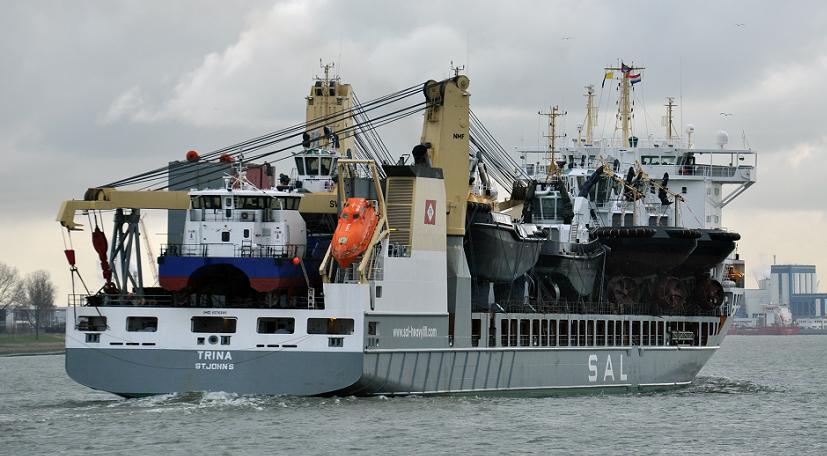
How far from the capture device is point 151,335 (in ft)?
132

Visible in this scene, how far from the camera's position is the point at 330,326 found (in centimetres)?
4016

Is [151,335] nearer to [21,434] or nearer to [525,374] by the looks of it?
[21,434]

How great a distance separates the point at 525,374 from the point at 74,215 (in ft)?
50.2

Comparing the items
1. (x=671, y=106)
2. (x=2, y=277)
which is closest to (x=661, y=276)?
(x=671, y=106)

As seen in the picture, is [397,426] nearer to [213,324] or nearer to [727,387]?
[213,324]

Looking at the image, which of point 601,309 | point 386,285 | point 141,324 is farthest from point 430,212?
point 601,309

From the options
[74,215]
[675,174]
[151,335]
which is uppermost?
[675,174]

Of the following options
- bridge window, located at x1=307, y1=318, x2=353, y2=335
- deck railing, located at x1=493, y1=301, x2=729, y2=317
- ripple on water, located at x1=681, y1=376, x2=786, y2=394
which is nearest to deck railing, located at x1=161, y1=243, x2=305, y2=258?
bridge window, located at x1=307, y1=318, x2=353, y2=335

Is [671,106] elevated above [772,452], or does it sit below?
above

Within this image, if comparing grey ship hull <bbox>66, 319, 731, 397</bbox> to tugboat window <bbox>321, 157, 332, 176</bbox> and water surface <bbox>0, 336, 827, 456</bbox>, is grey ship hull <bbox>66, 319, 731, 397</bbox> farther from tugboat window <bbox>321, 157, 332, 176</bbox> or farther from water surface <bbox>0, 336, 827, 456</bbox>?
tugboat window <bbox>321, 157, 332, 176</bbox>

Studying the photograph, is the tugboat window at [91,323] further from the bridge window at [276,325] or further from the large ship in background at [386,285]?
the bridge window at [276,325]

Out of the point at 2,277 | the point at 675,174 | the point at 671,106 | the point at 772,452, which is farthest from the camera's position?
the point at 2,277

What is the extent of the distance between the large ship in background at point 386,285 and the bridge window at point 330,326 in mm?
38

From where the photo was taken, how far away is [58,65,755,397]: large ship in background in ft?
131
